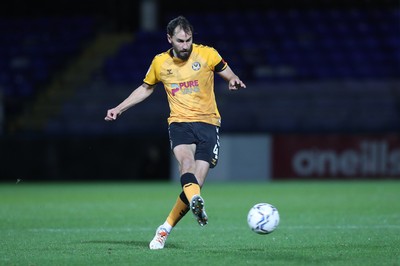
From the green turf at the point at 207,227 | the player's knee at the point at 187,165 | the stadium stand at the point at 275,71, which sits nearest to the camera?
the green turf at the point at 207,227

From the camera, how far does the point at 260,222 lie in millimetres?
7891

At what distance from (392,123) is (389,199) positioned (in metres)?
6.34

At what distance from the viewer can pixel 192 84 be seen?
8.68 meters

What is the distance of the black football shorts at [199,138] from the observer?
27.9ft

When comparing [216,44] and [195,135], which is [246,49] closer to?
[216,44]

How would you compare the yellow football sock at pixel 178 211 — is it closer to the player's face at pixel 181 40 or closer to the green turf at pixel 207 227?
the green turf at pixel 207 227

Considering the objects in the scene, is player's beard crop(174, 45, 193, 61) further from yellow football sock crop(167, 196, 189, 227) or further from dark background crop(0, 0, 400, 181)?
dark background crop(0, 0, 400, 181)

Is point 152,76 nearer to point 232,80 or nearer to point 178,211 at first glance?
point 232,80

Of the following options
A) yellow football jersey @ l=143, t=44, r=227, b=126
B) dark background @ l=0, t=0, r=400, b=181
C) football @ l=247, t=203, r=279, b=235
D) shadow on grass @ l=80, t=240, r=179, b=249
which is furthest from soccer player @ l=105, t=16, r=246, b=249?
dark background @ l=0, t=0, r=400, b=181

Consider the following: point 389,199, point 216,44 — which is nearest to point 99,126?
point 216,44

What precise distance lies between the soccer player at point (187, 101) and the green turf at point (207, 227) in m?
0.78

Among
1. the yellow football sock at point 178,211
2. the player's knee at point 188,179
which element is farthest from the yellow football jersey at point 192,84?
the yellow football sock at point 178,211

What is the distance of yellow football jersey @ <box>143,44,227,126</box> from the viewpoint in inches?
341

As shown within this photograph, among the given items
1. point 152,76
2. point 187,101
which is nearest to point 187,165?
point 187,101
